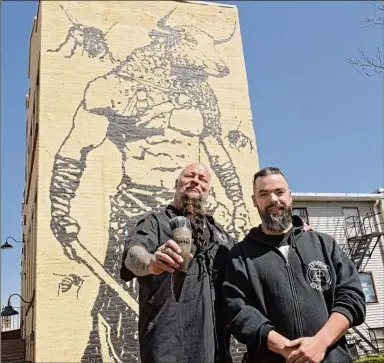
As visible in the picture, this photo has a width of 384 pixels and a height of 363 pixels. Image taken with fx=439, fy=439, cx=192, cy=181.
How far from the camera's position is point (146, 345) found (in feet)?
8.64

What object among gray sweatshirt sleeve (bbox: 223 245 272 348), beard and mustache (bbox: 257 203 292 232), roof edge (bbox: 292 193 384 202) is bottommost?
gray sweatshirt sleeve (bbox: 223 245 272 348)

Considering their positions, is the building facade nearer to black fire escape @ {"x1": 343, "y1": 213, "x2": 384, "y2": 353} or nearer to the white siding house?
the white siding house

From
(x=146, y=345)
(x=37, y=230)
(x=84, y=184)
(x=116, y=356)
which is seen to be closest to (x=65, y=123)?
(x=84, y=184)

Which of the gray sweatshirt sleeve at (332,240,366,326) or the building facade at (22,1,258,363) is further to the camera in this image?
the building facade at (22,1,258,363)

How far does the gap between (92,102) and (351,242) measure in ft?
42.0

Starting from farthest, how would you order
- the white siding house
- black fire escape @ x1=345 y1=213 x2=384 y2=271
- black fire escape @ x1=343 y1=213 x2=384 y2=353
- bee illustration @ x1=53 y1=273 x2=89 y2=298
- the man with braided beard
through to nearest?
black fire escape @ x1=345 y1=213 x2=384 y2=271, the white siding house, black fire escape @ x1=343 y1=213 x2=384 y2=353, bee illustration @ x1=53 y1=273 x2=89 y2=298, the man with braided beard

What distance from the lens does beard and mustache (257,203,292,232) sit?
109 inches

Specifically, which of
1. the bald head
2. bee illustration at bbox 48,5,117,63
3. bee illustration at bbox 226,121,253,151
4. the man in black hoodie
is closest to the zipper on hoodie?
the man in black hoodie

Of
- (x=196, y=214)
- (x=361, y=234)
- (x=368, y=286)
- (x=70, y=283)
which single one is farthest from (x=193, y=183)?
(x=361, y=234)

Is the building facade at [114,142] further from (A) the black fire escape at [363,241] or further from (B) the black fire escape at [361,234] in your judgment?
(B) the black fire escape at [361,234]

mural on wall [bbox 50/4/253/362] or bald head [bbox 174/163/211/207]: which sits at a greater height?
mural on wall [bbox 50/4/253/362]

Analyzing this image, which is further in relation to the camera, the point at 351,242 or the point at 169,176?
the point at 351,242

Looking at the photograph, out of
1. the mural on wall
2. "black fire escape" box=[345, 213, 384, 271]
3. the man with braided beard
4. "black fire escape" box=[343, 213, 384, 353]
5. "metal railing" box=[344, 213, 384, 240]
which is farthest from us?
"metal railing" box=[344, 213, 384, 240]

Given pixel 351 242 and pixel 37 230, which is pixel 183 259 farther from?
pixel 351 242
